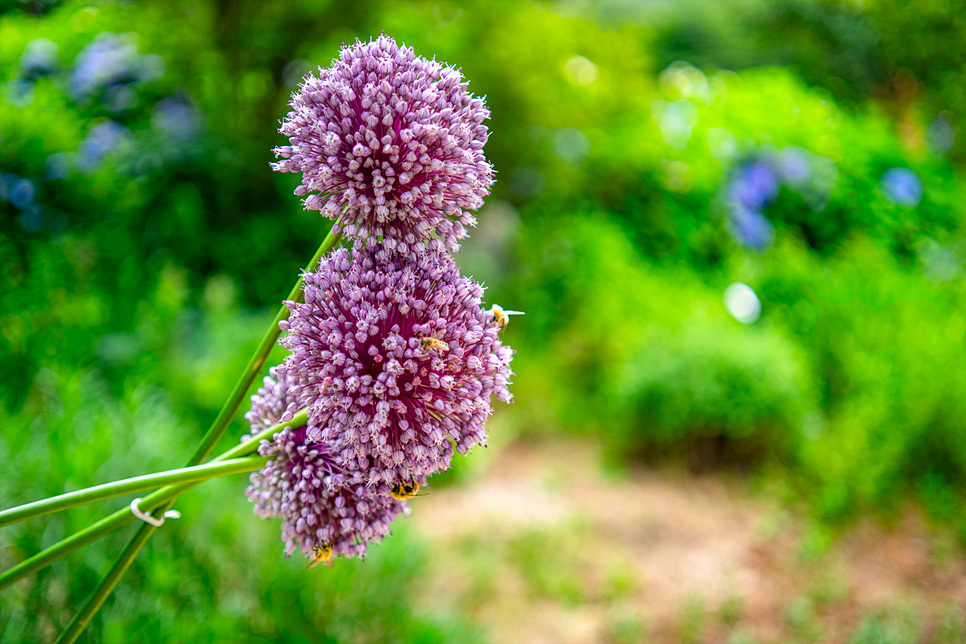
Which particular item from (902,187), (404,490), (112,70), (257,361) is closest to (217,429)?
(257,361)

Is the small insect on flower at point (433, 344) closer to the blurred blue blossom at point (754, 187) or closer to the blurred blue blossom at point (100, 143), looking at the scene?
the blurred blue blossom at point (100, 143)

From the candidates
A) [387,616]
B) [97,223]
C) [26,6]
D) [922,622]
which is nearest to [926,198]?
[922,622]

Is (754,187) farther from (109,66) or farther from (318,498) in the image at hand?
(318,498)

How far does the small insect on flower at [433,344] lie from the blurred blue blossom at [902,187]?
17.9 ft

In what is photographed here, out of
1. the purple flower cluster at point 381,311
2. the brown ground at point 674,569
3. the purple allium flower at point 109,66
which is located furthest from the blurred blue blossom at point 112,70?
the purple flower cluster at point 381,311

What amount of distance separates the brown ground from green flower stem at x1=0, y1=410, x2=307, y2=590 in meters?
1.70

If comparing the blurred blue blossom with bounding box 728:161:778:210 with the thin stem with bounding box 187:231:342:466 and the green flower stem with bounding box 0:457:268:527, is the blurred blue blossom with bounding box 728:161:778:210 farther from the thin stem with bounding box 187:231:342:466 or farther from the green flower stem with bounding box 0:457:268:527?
the green flower stem with bounding box 0:457:268:527

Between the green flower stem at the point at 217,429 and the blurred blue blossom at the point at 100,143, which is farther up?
the blurred blue blossom at the point at 100,143

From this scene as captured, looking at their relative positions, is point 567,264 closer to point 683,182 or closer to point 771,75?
point 683,182

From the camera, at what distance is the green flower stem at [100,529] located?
0.57m

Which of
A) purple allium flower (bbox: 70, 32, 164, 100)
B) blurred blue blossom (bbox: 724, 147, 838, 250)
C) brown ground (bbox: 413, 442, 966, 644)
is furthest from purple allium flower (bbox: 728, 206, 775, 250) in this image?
purple allium flower (bbox: 70, 32, 164, 100)

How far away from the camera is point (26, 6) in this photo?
3.69m

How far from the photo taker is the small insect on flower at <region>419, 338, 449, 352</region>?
0.56 m

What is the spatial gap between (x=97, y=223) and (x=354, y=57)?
3.35 meters
